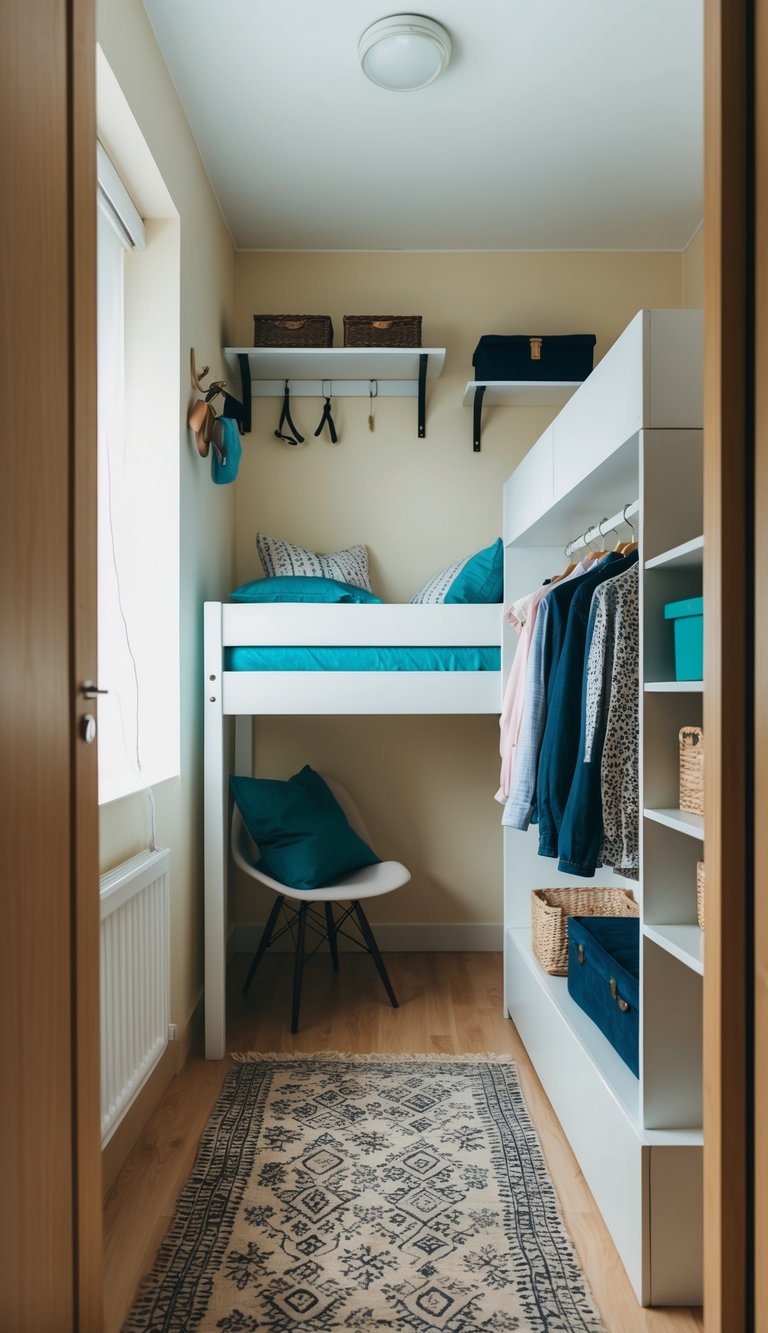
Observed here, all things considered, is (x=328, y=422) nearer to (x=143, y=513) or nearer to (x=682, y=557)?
(x=143, y=513)

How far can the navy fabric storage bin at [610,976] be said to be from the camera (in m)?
2.01

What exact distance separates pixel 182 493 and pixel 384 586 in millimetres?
1290

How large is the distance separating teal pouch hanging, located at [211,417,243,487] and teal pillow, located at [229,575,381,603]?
0.37m

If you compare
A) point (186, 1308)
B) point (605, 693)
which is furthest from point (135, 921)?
point (605, 693)

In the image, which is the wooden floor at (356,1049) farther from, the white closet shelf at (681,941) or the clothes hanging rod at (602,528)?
the clothes hanging rod at (602,528)

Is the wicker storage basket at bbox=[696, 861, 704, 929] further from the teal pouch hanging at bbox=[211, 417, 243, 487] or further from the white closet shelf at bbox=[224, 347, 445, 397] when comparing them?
the white closet shelf at bbox=[224, 347, 445, 397]

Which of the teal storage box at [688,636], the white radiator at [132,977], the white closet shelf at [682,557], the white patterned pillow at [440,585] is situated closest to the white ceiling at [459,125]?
the white patterned pillow at [440,585]

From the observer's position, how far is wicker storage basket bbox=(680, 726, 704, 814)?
1.62 metres

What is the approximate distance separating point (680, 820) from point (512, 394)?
8.15 ft

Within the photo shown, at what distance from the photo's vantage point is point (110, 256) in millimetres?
2545

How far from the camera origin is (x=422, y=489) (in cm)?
389

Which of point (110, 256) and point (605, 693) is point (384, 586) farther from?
point (605, 693)
